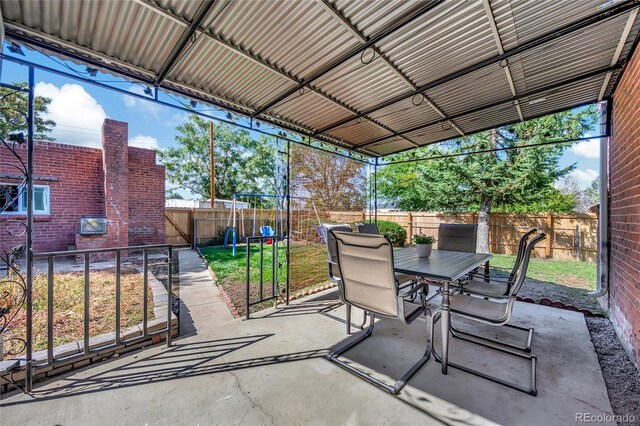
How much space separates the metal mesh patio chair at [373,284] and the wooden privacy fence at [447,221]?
7.27 m

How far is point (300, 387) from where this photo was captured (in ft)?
6.33

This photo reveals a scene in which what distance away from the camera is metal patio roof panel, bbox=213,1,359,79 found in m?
1.76

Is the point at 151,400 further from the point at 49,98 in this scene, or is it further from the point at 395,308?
the point at 49,98

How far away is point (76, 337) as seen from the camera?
2.53 meters

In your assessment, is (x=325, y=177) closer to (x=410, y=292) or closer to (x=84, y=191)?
(x=84, y=191)

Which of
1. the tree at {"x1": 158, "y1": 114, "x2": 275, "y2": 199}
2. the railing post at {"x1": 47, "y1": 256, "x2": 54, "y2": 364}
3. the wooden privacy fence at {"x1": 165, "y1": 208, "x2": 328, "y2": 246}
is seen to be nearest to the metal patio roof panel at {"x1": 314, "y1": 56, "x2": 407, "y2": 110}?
the railing post at {"x1": 47, "y1": 256, "x2": 54, "y2": 364}

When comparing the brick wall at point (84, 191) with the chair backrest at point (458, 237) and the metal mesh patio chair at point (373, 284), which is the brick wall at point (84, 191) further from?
the chair backrest at point (458, 237)

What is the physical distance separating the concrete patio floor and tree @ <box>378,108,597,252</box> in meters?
5.94

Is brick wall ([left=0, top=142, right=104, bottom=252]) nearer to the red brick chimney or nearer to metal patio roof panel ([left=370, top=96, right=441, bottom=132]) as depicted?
the red brick chimney

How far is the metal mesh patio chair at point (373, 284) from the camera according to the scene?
6.35 feet

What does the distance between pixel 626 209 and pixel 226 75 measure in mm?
3940

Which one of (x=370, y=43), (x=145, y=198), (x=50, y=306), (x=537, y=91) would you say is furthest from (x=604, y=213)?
(x=145, y=198)

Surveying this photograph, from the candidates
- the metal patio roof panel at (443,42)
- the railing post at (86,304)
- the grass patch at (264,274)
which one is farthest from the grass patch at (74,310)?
the metal patio roof panel at (443,42)

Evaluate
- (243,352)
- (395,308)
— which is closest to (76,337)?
(243,352)
